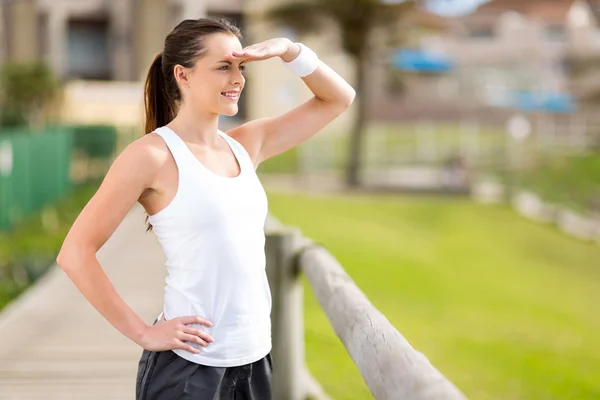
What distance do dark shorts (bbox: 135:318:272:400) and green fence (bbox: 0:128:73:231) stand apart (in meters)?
10.3

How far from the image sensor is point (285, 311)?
4.20 meters

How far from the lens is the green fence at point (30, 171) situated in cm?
1269

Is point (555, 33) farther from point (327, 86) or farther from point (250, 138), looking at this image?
point (250, 138)

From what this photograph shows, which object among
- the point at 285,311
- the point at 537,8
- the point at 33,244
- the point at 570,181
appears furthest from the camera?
the point at 537,8

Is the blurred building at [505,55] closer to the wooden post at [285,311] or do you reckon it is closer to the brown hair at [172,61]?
the wooden post at [285,311]

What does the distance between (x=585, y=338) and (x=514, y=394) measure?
3.30m

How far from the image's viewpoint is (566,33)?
56.8 meters

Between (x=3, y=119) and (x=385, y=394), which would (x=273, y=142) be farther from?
(x=3, y=119)

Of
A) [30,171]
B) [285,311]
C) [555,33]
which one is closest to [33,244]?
[30,171]

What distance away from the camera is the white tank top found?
2242 millimetres

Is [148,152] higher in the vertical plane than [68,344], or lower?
higher

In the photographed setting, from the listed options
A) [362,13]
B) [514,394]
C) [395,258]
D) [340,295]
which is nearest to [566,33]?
[362,13]

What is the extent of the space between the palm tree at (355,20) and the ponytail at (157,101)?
70.3ft

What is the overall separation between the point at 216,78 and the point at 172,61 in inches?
5.3
